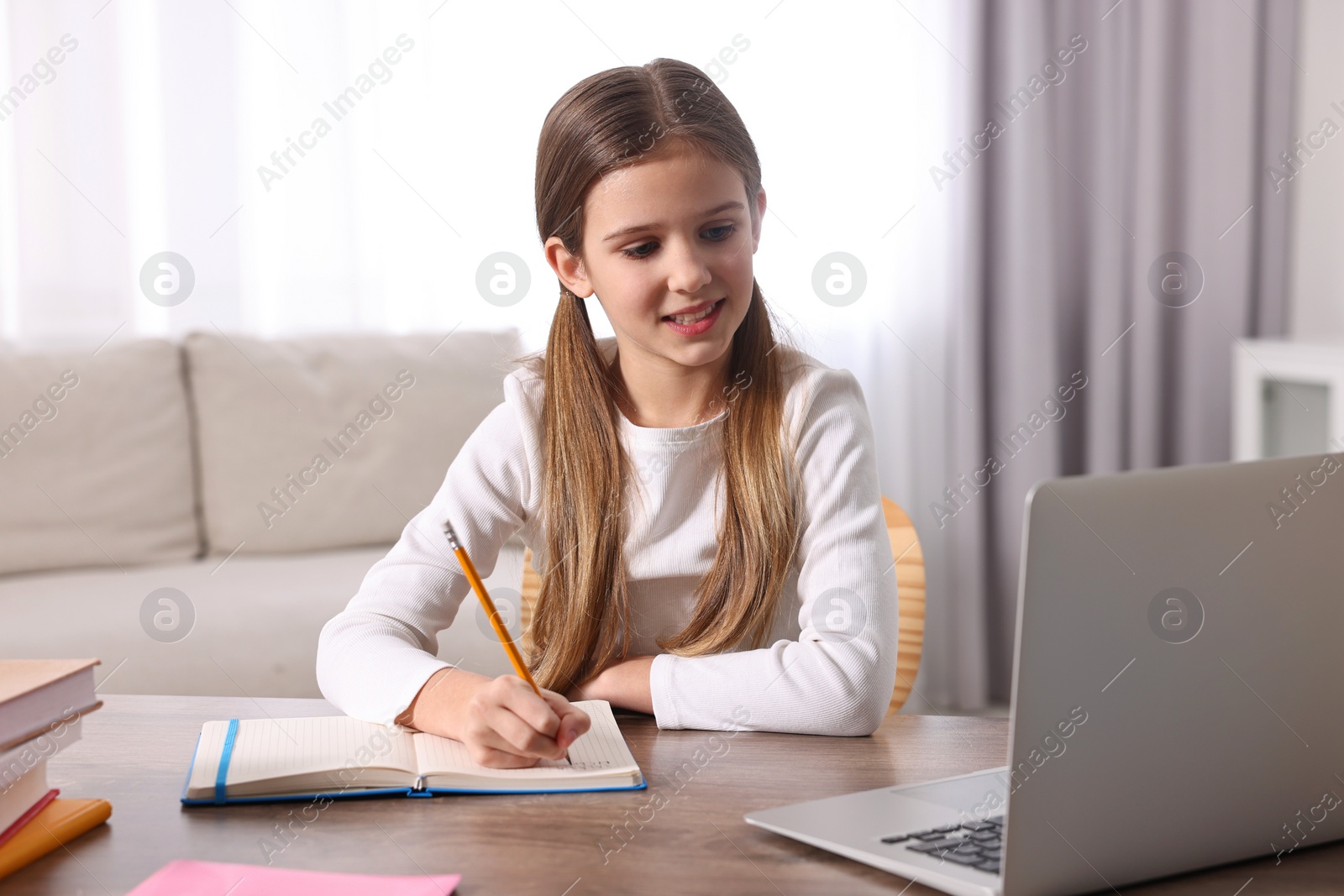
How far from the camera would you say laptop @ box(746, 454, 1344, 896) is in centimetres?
56

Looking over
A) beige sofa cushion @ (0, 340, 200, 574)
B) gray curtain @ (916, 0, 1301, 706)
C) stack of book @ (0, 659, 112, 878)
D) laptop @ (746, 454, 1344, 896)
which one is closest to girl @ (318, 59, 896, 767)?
stack of book @ (0, 659, 112, 878)

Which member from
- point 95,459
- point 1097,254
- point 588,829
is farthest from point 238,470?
point 1097,254

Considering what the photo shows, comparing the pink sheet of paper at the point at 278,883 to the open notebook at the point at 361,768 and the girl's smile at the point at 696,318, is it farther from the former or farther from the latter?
the girl's smile at the point at 696,318

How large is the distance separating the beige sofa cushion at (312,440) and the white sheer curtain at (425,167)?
0.19 meters

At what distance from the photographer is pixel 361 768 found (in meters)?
0.81

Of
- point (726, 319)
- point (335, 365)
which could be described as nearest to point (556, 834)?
point (726, 319)

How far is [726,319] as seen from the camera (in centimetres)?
120

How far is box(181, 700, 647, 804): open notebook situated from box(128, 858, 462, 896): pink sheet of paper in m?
0.12

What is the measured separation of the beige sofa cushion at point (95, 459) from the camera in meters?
2.40

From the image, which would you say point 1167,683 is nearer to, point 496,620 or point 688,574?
point 496,620

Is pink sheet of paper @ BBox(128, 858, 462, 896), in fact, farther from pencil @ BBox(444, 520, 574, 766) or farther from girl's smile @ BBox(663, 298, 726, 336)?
girl's smile @ BBox(663, 298, 726, 336)

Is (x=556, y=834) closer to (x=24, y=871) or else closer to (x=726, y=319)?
(x=24, y=871)

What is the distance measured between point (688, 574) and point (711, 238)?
1.21 ft

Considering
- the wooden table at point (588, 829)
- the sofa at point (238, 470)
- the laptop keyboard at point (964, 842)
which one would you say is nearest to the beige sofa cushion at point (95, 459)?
the sofa at point (238, 470)
